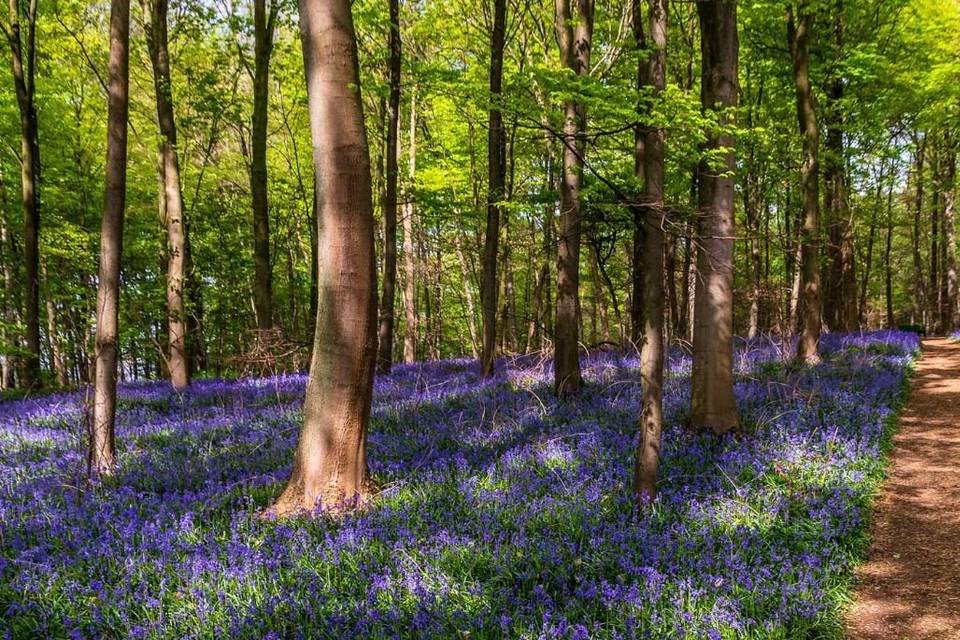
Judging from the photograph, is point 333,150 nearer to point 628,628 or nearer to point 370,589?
point 370,589

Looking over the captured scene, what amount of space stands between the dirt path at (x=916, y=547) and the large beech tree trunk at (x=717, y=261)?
1919mm

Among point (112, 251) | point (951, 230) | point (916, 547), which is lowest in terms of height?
point (916, 547)

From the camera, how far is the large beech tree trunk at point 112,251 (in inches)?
245

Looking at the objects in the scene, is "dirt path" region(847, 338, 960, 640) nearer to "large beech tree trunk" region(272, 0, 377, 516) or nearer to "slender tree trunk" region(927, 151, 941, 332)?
"large beech tree trunk" region(272, 0, 377, 516)

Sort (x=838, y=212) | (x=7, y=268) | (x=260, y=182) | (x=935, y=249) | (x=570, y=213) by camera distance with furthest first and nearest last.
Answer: (x=935, y=249) < (x=7, y=268) < (x=838, y=212) < (x=260, y=182) < (x=570, y=213)

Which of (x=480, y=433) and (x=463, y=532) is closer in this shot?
(x=463, y=532)

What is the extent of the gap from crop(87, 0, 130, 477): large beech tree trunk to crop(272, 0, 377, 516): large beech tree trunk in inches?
116

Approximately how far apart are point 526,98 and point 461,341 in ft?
115

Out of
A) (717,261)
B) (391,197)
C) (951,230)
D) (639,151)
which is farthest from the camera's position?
(951,230)

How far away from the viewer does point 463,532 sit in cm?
436

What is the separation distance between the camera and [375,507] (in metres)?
4.73

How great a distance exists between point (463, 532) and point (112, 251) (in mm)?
5214

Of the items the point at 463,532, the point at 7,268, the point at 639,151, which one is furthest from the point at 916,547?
the point at 7,268

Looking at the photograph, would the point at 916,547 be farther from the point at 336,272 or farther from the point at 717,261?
the point at 336,272
